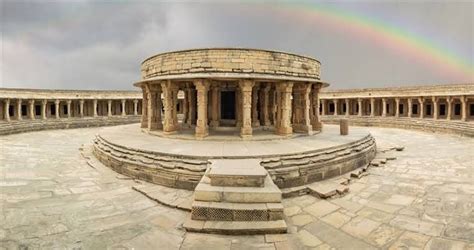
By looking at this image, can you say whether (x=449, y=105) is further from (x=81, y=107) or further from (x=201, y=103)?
(x=81, y=107)

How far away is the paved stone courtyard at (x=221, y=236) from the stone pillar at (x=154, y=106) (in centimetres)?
502

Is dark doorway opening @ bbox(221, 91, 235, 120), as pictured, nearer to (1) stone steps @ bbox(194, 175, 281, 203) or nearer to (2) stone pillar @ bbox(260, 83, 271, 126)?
(2) stone pillar @ bbox(260, 83, 271, 126)

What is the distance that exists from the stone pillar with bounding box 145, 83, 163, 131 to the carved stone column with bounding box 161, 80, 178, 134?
1736mm

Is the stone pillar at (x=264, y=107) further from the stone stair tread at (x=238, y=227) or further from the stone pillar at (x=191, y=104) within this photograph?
the stone stair tread at (x=238, y=227)

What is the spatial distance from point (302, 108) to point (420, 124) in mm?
16908

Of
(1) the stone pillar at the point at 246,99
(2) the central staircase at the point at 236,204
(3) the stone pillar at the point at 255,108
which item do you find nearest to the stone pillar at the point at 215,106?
(3) the stone pillar at the point at 255,108

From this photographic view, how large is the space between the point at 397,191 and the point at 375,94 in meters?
24.9

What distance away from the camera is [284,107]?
38.5ft

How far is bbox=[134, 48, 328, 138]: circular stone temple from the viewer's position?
35.6 feet

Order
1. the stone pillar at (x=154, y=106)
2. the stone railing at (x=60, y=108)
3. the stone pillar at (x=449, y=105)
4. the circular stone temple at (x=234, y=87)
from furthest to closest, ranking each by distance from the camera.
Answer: the stone railing at (x=60, y=108)
the stone pillar at (x=449, y=105)
the stone pillar at (x=154, y=106)
the circular stone temple at (x=234, y=87)

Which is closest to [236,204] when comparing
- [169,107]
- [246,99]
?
[246,99]

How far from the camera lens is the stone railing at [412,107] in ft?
75.4

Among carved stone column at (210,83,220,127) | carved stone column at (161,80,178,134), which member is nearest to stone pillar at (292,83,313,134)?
carved stone column at (210,83,220,127)

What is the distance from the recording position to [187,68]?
11.2m
